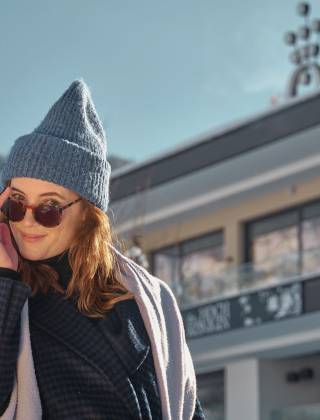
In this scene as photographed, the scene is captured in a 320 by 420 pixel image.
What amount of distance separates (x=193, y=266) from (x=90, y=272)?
2353 cm

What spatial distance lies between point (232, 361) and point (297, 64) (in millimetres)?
7891

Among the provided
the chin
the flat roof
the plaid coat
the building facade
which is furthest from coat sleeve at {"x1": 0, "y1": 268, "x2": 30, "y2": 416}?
the flat roof

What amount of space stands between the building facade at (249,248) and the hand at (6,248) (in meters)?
17.0

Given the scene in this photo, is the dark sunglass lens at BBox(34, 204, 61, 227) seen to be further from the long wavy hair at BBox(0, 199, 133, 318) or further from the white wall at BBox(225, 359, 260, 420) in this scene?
the white wall at BBox(225, 359, 260, 420)

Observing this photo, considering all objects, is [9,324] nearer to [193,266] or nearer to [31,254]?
[31,254]

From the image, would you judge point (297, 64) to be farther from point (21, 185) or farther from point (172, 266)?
point (21, 185)

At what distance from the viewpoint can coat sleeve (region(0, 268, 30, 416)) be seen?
2264mm

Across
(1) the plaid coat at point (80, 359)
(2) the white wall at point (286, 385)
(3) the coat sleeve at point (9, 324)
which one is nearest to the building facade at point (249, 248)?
(2) the white wall at point (286, 385)

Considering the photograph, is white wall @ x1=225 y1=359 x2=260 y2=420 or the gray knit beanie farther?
white wall @ x1=225 y1=359 x2=260 y2=420

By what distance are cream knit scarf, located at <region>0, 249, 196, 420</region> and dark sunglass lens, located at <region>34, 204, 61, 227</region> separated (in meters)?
0.20

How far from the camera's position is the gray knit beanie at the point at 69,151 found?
251 cm

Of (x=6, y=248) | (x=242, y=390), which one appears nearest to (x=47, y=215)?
(x=6, y=248)

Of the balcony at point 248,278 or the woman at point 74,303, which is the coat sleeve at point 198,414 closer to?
the woman at point 74,303

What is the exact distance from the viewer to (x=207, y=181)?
947 inches
